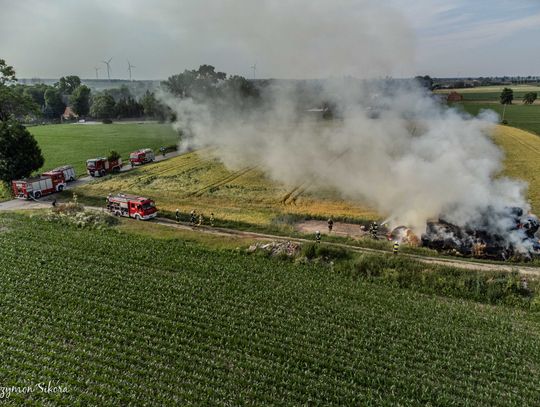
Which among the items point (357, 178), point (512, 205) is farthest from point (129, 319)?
point (357, 178)

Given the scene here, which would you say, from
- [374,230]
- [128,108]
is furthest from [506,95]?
[128,108]

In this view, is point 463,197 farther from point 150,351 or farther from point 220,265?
point 150,351

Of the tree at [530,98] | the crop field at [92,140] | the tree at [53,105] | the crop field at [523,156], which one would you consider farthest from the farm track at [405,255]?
the tree at [53,105]

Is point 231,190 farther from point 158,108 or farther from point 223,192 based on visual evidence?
point 158,108

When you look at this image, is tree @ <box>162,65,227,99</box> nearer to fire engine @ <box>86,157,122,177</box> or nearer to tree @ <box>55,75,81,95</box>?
fire engine @ <box>86,157,122,177</box>

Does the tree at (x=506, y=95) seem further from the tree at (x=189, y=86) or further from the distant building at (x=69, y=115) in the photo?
the distant building at (x=69, y=115)
